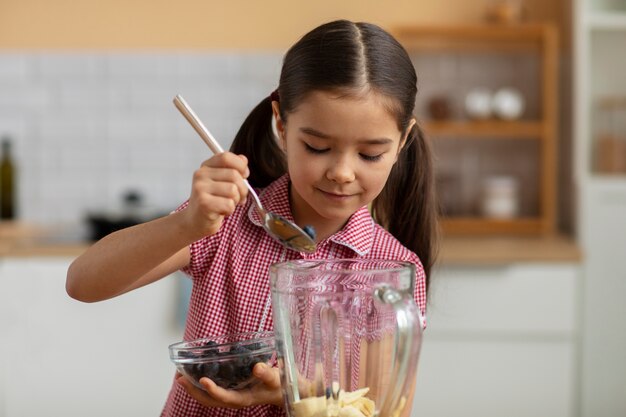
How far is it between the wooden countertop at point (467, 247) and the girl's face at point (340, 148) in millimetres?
1561

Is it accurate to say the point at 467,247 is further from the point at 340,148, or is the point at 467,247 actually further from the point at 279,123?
the point at 340,148

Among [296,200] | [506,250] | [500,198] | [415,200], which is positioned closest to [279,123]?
[296,200]

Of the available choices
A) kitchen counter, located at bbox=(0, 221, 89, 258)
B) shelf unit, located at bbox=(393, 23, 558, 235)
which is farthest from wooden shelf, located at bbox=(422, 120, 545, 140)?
kitchen counter, located at bbox=(0, 221, 89, 258)

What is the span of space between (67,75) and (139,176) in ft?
1.40

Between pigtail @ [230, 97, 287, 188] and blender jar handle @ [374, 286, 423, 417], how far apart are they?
0.57 m

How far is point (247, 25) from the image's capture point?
3.38m

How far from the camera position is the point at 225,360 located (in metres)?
0.91

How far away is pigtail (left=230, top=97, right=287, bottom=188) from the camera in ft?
4.29

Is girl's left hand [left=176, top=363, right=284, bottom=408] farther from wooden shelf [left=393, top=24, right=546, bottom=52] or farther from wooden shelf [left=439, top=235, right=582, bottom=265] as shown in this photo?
wooden shelf [left=393, top=24, right=546, bottom=52]

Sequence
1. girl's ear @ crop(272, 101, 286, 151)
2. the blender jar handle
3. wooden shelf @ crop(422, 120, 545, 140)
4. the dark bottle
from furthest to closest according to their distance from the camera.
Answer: the dark bottle
wooden shelf @ crop(422, 120, 545, 140)
girl's ear @ crop(272, 101, 286, 151)
the blender jar handle

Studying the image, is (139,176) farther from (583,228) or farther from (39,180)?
(583,228)

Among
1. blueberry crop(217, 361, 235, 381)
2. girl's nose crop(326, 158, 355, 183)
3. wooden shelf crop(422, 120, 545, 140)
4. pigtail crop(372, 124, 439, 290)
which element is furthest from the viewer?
wooden shelf crop(422, 120, 545, 140)

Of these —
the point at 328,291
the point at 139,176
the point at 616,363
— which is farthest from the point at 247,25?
the point at 328,291

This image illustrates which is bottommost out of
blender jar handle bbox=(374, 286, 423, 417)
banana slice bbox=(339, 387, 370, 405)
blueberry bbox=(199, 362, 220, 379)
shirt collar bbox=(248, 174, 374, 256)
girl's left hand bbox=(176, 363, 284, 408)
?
girl's left hand bbox=(176, 363, 284, 408)
